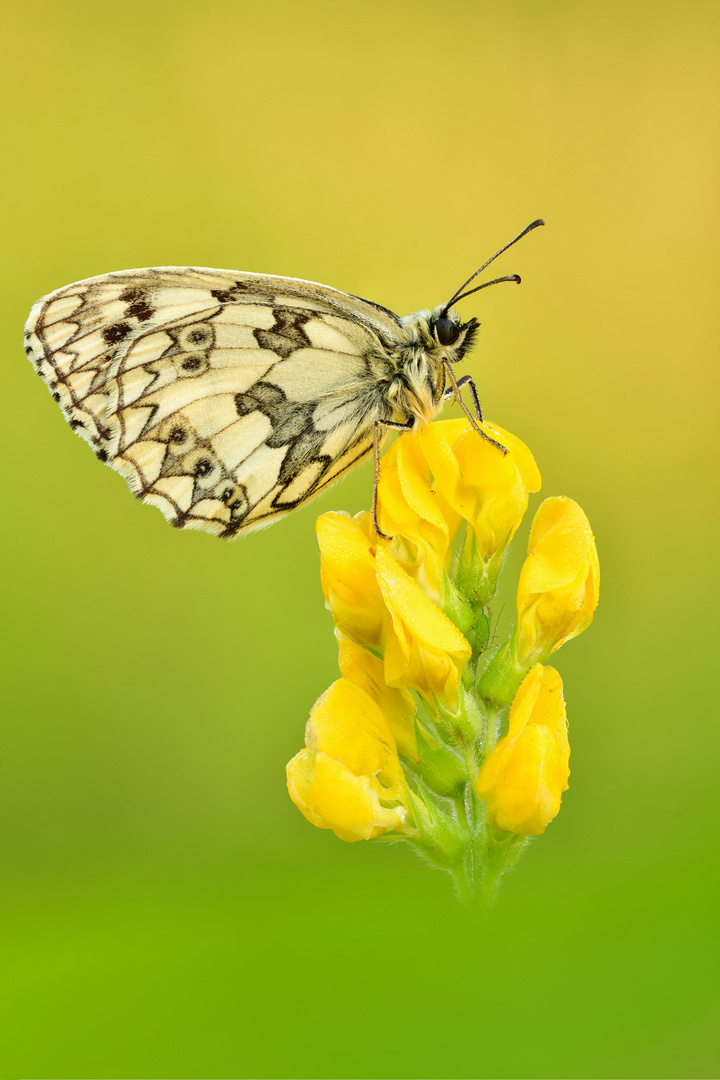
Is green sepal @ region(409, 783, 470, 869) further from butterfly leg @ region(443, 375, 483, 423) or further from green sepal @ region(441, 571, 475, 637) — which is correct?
butterfly leg @ region(443, 375, 483, 423)

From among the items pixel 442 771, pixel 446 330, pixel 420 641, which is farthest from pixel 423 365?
pixel 442 771

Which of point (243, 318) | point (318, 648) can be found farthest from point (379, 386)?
point (318, 648)

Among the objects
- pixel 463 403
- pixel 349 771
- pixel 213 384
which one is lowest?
pixel 349 771

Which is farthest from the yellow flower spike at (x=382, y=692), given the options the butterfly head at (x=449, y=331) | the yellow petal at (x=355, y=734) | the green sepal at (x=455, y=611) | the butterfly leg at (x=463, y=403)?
the butterfly head at (x=449, y=331)

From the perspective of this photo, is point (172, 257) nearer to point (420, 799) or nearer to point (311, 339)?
point (311, 339)

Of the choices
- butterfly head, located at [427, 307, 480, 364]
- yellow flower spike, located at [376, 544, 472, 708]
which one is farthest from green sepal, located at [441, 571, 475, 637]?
butterfly head, located at [427, 307, 480, 364]

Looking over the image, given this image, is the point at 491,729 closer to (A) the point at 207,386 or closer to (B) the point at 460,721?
(B) the point at 460,721
